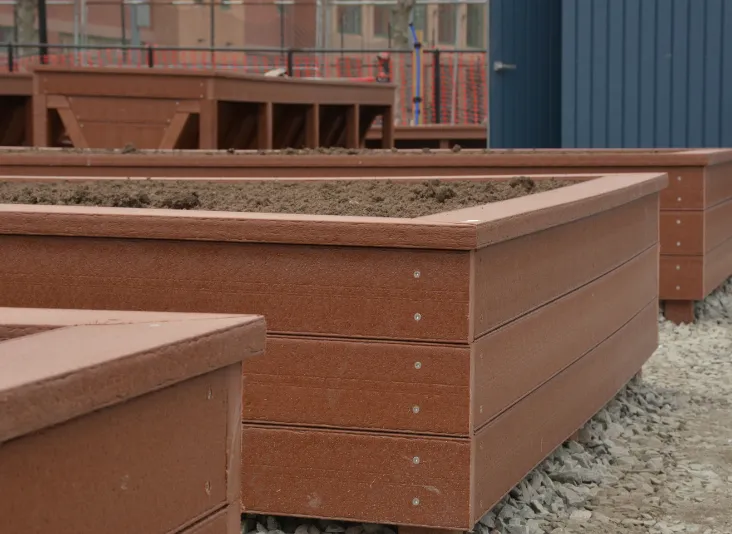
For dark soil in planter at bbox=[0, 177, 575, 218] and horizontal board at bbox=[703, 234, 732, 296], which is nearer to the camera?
dark soil in planter at bbox=[0, 177, 575, 218]

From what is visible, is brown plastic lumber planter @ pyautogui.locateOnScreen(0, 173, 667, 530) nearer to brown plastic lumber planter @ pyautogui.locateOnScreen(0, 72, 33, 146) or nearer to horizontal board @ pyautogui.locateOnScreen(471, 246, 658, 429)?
horizontal board @ pyautogui.locateOnScreen(471, 246, 658, 429)

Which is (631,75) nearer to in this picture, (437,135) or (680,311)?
(680,311)

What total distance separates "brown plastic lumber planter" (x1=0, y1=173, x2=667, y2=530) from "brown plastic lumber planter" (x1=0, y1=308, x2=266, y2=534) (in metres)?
1.47

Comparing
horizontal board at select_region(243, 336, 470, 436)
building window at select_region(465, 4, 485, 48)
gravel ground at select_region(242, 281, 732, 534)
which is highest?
building window at select_region(465, 4, 485, 48)

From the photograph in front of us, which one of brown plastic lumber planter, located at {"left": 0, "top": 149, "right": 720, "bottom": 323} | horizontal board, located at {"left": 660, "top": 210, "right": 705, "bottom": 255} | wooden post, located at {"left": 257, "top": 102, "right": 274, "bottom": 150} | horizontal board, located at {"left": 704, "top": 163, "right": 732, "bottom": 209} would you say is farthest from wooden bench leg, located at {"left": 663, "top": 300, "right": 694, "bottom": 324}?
wooden post, located at {"left": 257, "top": 102, "right": 274, "bottom": 150}

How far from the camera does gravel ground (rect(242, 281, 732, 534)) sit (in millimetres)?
4410

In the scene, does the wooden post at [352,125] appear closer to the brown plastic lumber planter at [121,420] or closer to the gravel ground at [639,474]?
the gravel ground at [639,474]

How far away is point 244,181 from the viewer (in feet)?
22.0

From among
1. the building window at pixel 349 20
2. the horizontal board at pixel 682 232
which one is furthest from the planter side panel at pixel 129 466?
the building window at pixel 349 20

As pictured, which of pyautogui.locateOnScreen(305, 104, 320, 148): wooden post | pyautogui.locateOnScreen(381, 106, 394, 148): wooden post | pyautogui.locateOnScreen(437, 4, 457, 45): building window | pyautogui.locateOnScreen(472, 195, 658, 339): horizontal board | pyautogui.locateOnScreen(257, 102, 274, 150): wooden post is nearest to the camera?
pyautogui.locateOnScreen(472, 195, 658, 339): horizontal board

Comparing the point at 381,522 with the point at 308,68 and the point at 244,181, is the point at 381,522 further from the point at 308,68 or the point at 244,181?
the point at 308,68

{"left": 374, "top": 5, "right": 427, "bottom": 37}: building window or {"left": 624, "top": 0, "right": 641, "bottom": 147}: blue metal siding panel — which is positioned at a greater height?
{"left": 374, "top": 5, "right": 427, "bottom": 37}: building window

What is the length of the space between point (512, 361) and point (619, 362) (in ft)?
6.18

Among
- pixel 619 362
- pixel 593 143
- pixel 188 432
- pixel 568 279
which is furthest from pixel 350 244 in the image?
pixel 593 143
